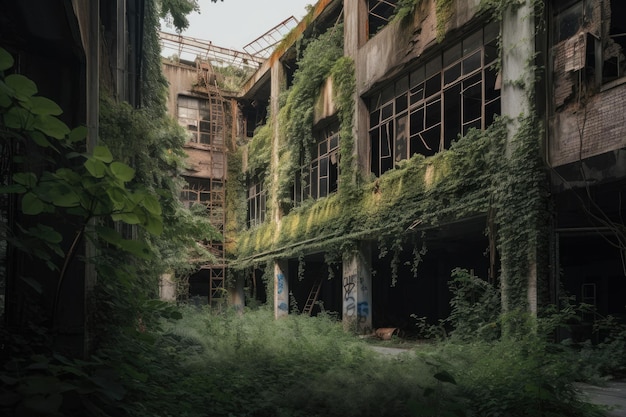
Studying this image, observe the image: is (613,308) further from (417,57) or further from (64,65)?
(64,65)

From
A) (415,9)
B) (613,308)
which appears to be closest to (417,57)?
(415,9)

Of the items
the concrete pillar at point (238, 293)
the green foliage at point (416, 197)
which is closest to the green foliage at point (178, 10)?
the green foliage at point (416, 197)

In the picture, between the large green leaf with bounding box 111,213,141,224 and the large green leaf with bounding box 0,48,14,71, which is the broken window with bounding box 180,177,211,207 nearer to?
the large green leaf with bounding box 111,213,141,224

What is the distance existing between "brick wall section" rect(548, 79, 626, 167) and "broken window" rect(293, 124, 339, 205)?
8.52 meters

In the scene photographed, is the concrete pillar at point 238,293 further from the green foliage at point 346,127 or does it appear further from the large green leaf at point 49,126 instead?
the large green leaf at point 49,126

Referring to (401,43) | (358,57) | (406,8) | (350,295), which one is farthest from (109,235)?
(358,57)

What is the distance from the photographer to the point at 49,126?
2.20 m

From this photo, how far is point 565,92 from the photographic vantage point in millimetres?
9680

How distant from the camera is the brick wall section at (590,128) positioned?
873cm

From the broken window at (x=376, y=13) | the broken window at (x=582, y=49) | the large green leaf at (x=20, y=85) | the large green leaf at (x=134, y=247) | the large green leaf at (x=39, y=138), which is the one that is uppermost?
the broken window at (x=376, y=13)

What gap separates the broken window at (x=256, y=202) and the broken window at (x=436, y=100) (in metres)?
9.42

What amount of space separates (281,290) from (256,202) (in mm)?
5383

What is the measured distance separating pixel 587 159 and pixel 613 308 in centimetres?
857

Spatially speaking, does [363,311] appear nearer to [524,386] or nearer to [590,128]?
[590,128]
